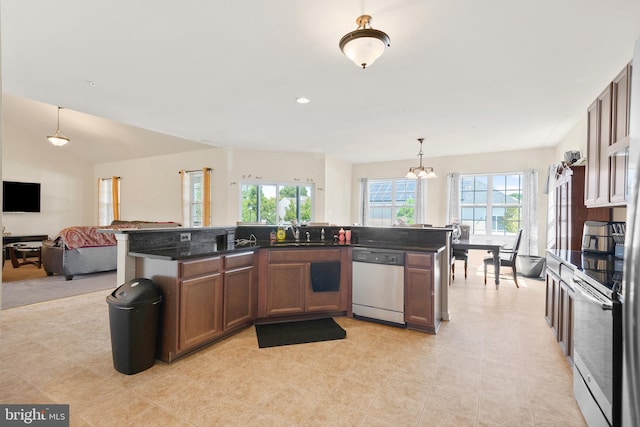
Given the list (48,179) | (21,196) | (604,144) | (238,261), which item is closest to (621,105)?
(604,144)

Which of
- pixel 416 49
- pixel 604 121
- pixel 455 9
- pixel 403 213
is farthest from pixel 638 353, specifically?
pixel 403 213

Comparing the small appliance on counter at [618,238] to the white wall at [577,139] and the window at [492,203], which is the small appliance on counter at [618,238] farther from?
the window at [492,203]

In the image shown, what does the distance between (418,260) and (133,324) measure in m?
2.69

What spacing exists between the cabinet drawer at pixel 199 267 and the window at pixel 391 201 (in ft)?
20.0

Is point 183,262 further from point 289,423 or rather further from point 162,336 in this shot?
point 289,423

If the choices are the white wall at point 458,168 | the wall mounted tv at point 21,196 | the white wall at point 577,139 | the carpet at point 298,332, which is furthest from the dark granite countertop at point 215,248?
the wall mounted tv at point 21,196

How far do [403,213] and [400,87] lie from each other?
5209 millimetres

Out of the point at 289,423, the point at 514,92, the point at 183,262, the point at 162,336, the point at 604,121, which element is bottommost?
the point at 289,423

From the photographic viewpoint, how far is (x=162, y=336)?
2.71 meters

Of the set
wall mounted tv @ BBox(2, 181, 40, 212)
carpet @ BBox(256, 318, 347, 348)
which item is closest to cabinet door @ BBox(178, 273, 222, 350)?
carpet @ BBox(256, 318, 347, 348)

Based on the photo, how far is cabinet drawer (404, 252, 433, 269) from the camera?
336cm

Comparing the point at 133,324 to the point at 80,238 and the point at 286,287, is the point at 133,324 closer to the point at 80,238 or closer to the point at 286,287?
the point at 286,287

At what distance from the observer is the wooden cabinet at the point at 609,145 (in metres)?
2.39

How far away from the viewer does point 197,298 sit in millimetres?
2807
